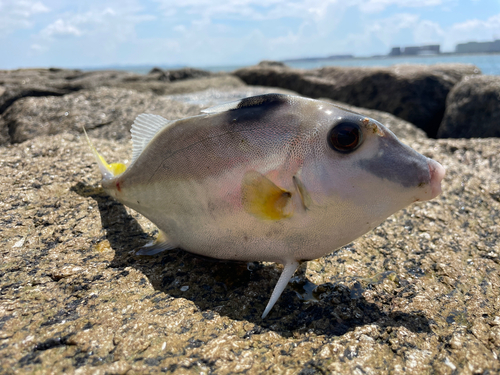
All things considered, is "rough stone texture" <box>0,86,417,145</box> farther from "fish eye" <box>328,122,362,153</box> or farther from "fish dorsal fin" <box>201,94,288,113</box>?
"fish eye" <box>328,122,362,153</box>

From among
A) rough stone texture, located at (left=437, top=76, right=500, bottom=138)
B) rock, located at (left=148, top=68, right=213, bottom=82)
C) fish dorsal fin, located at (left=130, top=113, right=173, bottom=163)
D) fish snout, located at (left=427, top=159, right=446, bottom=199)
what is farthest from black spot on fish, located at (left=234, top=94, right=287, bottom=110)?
rock, located at (left=148, top=68, right=213, bottom=82)

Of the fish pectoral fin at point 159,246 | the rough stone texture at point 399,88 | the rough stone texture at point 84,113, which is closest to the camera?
the fish pectoral fin at point 159,246

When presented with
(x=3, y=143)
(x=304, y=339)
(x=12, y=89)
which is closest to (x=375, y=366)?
(x=304, y=339)

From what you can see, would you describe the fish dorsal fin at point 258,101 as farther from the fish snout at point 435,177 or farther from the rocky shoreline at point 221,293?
the rocky shoreline at point 221,293

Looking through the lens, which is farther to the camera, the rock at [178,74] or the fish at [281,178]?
the rock at [178,74]

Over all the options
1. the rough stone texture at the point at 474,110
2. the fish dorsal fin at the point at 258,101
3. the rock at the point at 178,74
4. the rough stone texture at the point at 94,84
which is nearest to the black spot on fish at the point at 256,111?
the fish dorsal fin at the point at 258,101
